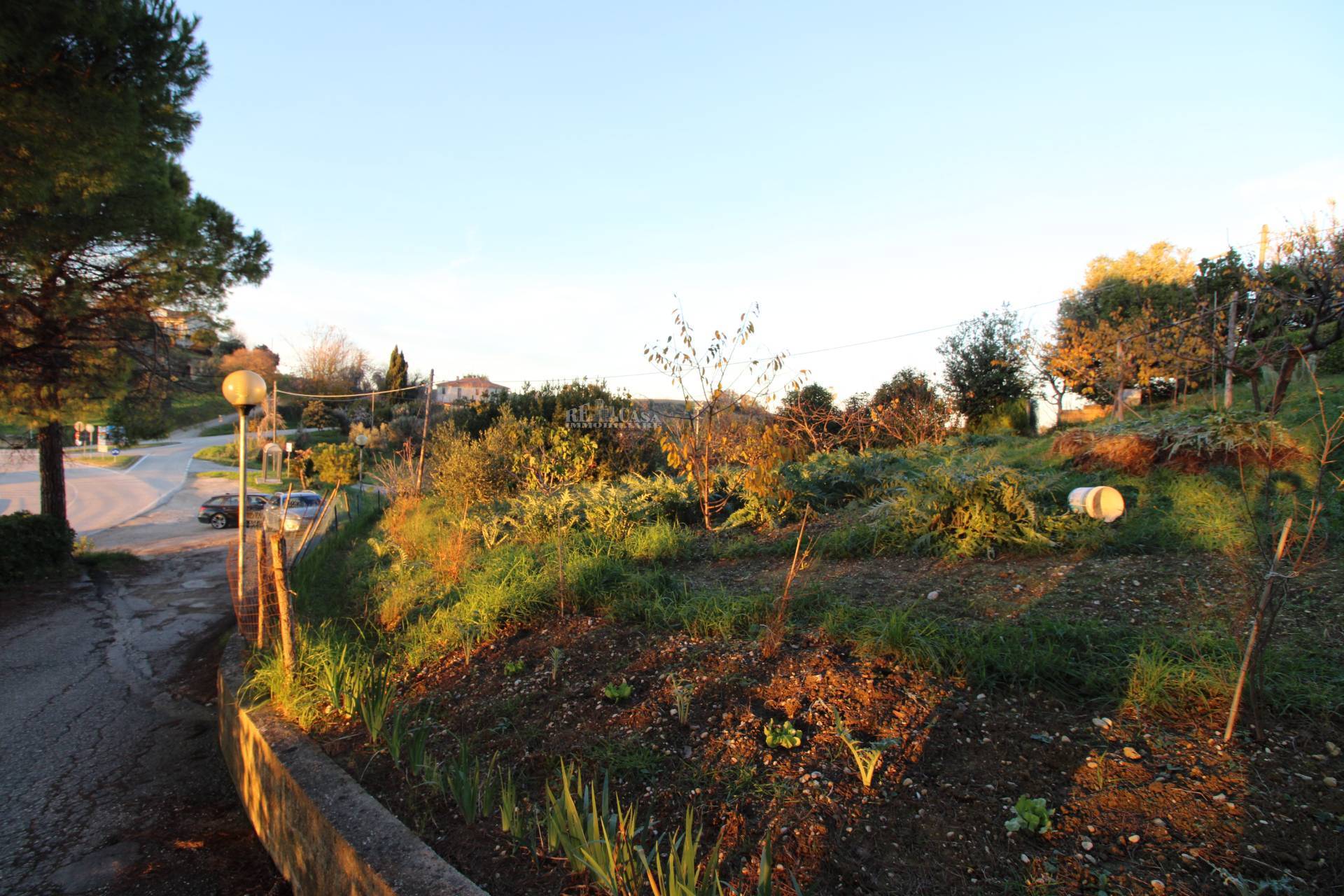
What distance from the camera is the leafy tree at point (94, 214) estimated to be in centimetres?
605

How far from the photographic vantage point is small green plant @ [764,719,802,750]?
8.38ft

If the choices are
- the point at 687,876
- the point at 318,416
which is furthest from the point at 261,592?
the point at 318,416

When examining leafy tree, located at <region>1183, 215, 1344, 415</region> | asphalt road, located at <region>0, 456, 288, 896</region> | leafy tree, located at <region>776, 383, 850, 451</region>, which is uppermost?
leafy tree, located at <region>1183, 215, 1344, 415</region>

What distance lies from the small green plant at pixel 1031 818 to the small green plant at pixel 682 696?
1211 millimetres

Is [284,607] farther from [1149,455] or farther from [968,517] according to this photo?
[1149,455]

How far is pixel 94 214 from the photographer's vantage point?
7613 mm

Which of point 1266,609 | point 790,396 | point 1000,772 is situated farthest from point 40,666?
point 790,396

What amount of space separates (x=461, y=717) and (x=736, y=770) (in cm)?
148

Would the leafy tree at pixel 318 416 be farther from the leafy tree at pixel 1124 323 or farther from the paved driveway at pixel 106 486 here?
the leafy tree at pixel 1124 323

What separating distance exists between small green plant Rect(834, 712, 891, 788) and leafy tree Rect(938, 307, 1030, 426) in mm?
18712

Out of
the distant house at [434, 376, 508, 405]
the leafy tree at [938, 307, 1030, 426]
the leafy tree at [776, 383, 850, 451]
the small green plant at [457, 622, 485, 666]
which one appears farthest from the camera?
the distant house at [434, 376, 508, 405]

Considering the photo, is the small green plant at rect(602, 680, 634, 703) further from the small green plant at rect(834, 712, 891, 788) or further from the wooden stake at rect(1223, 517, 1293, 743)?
the wooden stake at rect(1223, 517, 1293, 743)

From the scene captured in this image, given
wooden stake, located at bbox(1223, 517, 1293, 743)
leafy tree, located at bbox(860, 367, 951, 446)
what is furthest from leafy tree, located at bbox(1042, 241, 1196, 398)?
wooden stake, located at bbox(1223, 517, 1293, 743)

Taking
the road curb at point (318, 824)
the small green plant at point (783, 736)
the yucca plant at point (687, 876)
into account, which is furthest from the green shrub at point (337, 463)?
the yucca plant at point (687, 876)
